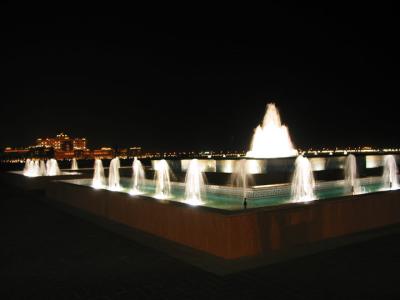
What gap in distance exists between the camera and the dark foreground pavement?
15.4ft

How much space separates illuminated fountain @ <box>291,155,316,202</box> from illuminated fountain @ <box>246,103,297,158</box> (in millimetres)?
8475

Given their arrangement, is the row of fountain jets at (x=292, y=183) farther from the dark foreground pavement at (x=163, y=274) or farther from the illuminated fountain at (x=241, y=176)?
the dark foreground pavement at (x=163, y=274)

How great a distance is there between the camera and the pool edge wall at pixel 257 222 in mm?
A: 6047

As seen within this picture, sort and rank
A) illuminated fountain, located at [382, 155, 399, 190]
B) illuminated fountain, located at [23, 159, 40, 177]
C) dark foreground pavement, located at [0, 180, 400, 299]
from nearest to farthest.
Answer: dark foreground pavement, located at [0, 180, 400, 299] → illuminated fountain, located at [382, 155, 399, 190] → illuminated fountain, located at [23, 159, 40, 177]

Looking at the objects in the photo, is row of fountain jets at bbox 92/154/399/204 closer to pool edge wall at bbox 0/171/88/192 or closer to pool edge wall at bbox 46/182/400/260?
pool edge wall at bbox 46/182/400/260

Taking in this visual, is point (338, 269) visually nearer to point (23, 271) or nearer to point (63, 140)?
point (23, 271)

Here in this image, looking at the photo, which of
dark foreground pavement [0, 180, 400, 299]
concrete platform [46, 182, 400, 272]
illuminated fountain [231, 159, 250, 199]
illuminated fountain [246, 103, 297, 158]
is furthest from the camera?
illuminated fountain [246, 103, 297, 158]

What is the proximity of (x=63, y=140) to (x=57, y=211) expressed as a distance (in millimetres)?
94018

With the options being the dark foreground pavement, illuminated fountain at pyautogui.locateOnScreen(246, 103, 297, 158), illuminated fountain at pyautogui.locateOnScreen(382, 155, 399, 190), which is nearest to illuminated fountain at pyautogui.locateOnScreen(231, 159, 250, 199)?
the dark foreground pavement

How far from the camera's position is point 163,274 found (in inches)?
214

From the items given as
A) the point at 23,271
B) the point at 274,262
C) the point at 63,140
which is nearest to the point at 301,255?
the point at 274,262

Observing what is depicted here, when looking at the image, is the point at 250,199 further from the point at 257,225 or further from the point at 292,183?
the point at 257,225

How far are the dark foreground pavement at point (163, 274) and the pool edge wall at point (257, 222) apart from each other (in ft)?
1.75

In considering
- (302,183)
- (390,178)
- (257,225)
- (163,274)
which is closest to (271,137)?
(390,178)
